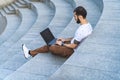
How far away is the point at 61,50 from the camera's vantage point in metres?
5.88

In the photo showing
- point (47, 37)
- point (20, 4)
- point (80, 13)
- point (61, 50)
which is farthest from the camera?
point (20, 4)

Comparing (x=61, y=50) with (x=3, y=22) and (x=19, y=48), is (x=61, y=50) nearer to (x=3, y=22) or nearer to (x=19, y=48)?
(x=19, y=48)

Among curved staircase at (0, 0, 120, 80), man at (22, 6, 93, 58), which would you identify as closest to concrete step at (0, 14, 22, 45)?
curved staircase at (0, 0, 120, 80)

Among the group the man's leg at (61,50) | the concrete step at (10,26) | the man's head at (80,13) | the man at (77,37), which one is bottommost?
the concrete step at (10,26)

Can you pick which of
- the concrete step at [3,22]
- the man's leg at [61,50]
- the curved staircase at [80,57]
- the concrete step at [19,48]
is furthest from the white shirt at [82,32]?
the concrete step at [3,22]

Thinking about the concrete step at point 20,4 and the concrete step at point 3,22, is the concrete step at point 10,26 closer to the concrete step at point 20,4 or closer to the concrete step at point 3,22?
the concrete step at point 3,22

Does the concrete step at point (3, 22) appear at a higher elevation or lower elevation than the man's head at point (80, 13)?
lower

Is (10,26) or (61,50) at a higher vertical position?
(61,50)

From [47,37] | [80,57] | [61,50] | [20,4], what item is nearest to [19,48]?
[47,37]

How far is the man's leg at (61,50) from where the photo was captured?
5.79 meters

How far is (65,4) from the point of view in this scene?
12555 millimetres

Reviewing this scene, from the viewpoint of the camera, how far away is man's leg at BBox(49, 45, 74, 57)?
5786 millimetres

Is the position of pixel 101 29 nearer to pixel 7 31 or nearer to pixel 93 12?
pixel 93 12

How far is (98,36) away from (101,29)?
1.36 feet
